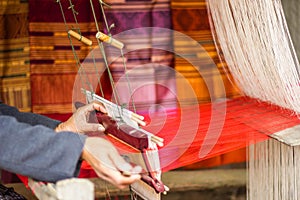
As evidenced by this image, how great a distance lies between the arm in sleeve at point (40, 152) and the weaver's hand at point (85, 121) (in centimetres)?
50

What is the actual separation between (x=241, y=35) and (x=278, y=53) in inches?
9.1

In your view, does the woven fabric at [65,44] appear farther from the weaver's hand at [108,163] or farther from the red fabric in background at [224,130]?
the weaver's hand at [108,163]

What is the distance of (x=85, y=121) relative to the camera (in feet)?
7.16

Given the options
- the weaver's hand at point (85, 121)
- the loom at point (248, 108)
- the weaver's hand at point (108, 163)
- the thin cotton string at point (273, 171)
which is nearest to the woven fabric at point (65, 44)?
the loom at point (248, 108)

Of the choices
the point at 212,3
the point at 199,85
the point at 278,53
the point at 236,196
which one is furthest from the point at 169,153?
the point at 236,196

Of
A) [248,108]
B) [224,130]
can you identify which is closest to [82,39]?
[224,130]

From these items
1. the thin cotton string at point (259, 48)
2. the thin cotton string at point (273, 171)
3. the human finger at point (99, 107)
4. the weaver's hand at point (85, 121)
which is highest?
the thin cotton string at point (259, 48)

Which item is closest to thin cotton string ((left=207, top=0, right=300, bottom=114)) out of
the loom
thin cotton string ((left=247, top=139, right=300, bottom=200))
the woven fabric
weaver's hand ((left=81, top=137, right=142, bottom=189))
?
the loom

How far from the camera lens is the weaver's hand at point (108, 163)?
1.62 m

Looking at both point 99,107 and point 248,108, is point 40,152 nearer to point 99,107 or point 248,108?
point 99,107

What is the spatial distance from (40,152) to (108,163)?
17cm

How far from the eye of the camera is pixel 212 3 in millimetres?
2654

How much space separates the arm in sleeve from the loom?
451mm

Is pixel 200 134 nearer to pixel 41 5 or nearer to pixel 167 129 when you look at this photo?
pixel 167 129
